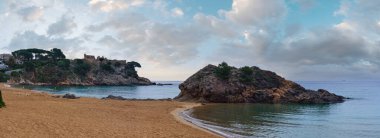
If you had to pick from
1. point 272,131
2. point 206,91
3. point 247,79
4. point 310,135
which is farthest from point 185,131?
point 247,79

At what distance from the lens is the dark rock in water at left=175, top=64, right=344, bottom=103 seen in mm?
82062

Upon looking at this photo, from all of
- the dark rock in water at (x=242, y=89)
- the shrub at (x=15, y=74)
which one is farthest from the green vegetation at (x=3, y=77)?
the dark rock in water at (x=242, y=89)

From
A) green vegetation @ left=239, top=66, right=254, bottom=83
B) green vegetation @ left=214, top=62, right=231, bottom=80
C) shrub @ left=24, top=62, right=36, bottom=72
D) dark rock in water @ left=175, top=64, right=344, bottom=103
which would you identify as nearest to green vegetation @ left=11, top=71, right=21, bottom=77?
shrub @ left=24, top=62, right=36, bottom=72

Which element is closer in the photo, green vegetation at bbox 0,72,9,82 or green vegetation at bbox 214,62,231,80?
green vegetation at bbox 214,62,231,80

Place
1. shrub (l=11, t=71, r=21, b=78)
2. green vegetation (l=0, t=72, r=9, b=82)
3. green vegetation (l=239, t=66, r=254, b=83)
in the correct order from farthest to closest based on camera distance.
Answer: shrub (l=11, t=71, r=21, b=78) → green vegetation (l=0, t=72, r=9, b=82) → green vegetation (l=239, t=66, r=254, b=83)

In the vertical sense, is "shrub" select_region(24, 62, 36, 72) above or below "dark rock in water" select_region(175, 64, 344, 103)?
above

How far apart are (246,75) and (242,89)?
5.25m

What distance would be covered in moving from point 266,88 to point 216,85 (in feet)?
40.9

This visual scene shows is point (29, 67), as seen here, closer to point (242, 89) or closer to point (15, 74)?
point (15, 74)

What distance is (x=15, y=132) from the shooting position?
73.6 feet

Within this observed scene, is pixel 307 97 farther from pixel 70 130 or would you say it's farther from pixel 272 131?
pixel 70 130

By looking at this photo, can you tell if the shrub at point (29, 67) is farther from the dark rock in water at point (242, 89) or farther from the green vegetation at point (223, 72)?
the green vegetation at point (223, 72)

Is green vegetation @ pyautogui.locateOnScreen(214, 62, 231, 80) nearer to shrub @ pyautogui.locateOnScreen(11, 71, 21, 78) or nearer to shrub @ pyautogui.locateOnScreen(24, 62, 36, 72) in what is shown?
shrub @ pyautogui.locateOnScreen(11, 71, 21, 78)

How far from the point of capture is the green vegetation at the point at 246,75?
86256 mm
